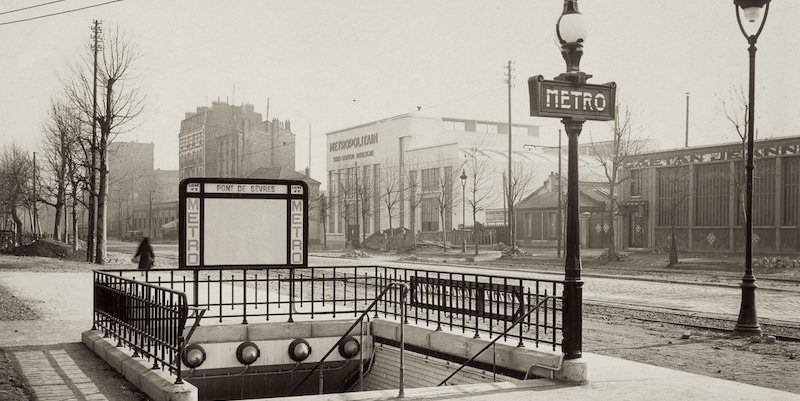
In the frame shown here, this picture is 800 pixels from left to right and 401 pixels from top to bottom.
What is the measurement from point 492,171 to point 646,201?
22124 millimetres

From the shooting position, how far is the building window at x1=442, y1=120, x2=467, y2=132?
267 ft

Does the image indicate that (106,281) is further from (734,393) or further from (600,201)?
(600,201)

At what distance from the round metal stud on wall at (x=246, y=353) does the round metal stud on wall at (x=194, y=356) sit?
573 millimetres

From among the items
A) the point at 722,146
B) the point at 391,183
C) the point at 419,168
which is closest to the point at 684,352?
the point at 722,146

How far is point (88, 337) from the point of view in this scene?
1281 centimetres

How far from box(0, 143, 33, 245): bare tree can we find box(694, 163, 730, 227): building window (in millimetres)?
45817

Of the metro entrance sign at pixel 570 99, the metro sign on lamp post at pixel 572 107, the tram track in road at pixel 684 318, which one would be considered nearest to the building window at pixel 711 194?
the tram track in road at pixel 684 318

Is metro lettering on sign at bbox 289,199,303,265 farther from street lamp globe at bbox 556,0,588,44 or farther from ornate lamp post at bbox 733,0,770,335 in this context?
ornate lamp post at bbox 733,0,770,335

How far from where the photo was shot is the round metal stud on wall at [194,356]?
12.1m

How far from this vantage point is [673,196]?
151ft

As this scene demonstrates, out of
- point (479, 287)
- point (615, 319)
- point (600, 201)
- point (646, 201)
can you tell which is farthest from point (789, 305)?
point (600, 201)

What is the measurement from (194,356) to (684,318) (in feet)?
36.0

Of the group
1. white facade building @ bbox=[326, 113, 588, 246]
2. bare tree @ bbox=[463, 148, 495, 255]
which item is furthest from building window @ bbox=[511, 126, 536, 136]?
bare tree @ bbox=[463, 148, 495, 255]

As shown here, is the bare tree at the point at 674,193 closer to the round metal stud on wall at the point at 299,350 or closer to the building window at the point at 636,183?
the building window at the point at 636,183
